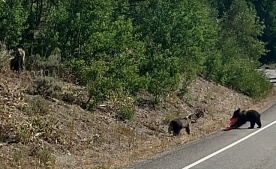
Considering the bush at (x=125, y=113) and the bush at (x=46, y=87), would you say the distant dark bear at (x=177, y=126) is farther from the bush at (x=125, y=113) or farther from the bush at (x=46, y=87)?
the bush at (x=46, y=87)

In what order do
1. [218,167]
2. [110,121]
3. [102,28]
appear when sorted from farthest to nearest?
[102,28] < [110,121] < [218,167]

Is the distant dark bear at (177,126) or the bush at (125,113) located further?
the bush at (125,113)

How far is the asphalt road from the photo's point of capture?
39.3ft

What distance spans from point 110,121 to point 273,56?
68.0m

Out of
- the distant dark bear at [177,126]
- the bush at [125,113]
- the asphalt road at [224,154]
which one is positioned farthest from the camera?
the bush at [125,113]

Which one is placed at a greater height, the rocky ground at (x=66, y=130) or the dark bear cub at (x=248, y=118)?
the rocky ground at (x=66, y=130)

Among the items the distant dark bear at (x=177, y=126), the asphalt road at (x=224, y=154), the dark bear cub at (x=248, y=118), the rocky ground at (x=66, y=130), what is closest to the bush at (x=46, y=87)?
the rocky ground at (x=66, y=130)

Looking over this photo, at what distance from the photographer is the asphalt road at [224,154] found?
12.0m

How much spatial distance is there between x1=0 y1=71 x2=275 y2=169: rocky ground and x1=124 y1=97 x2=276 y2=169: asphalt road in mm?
644

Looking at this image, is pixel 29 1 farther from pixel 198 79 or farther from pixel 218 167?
pixel 198 79

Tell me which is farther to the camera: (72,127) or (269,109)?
(269,109)

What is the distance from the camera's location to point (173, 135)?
1909 centimetres

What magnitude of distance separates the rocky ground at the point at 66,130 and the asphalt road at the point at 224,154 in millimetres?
644

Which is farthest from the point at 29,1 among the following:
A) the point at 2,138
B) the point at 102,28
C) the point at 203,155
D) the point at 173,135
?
the point at 203,155
